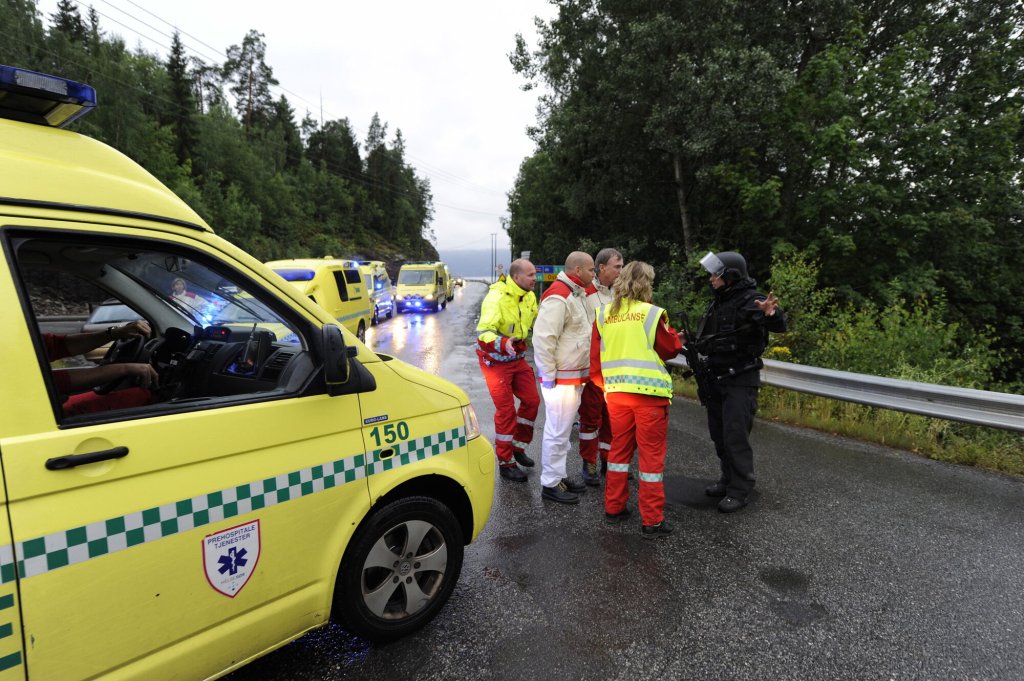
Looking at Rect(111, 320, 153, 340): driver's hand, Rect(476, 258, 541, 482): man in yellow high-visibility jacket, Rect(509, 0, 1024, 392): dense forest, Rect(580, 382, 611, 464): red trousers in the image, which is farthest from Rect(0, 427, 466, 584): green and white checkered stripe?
Rect(509, 0, 1024, 392): dense forest

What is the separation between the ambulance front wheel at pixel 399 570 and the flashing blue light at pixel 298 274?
933 cm

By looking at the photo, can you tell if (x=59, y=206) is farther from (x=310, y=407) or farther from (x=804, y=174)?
(x=804, y=174)

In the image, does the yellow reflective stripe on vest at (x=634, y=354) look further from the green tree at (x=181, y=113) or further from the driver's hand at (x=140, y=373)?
the green tree at (x=181, y=113)

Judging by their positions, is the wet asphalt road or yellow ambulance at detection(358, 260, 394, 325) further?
yellow ambulance at detection(358, 260, 394, 325)

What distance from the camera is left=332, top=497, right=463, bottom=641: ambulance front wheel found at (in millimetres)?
2311

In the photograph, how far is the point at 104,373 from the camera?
2.44m

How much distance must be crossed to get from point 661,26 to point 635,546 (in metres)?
14.0

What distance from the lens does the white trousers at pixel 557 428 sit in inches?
164

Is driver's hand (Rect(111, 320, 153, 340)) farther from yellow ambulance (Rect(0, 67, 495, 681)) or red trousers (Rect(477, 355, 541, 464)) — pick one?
red trousers (Rect(477, 355, 541, 464))

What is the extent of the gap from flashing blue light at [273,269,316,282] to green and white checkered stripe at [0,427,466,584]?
30.6ft

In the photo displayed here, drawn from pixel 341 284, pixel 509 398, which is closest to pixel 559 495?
pixel 509 398

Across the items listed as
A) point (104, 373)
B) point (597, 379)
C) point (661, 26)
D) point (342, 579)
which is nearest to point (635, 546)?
point (597, 379)

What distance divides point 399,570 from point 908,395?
17.3 feet

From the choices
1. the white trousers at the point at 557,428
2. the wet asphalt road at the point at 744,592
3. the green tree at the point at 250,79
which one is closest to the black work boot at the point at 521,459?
the wet asphalt road at the point at 744,592
